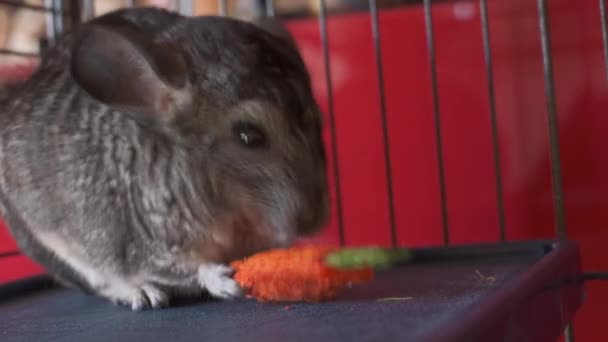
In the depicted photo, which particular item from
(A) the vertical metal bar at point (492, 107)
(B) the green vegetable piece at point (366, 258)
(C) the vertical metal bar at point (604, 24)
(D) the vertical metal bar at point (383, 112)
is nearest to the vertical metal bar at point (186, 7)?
(D) the vertical metal bar at point (383, 112)

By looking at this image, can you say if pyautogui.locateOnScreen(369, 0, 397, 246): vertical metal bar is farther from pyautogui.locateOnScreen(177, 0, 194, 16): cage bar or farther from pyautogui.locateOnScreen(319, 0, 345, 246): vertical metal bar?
pyautogui.locateOnScreen(177, 0, 194, 16): cage bar

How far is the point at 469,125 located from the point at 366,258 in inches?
24.7

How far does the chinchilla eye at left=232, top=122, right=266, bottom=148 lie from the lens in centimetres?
112

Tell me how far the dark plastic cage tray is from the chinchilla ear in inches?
12.4

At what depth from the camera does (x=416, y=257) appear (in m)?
1.53

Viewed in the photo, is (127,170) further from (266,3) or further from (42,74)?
(266,3)

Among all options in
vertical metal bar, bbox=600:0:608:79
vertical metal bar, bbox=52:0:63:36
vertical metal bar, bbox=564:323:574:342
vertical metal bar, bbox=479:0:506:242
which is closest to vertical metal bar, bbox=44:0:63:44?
vertical metal bar, bbox=52:0:63:36

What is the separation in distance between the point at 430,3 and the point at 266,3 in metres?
0.38

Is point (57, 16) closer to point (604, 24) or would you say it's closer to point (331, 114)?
point (331, 114)

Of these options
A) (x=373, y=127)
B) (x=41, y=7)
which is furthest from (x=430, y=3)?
(x=41, y=7)

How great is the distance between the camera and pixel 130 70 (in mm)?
1162

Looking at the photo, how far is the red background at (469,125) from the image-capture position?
161 centimetres

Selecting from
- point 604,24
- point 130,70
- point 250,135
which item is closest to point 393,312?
point 250,135

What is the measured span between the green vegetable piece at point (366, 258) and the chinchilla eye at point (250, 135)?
189 millimetres
